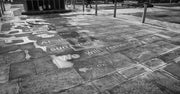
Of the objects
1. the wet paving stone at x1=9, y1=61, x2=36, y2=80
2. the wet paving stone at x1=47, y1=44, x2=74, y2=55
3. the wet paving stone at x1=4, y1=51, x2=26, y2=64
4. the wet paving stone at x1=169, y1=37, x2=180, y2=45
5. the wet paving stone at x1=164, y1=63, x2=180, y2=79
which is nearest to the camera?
the wet paving stone at x1=9, y1=61, x2=36, y2=80

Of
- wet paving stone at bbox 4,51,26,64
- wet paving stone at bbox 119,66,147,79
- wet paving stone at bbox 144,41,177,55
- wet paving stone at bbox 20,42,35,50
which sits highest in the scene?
wet paving stone at bbox 20,42,35,50

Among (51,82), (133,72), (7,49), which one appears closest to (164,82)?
(133,72)

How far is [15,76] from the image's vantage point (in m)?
4.04

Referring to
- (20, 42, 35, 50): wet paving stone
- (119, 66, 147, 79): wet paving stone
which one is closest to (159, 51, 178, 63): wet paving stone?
(119, 66, 147, 79): wet paving stone

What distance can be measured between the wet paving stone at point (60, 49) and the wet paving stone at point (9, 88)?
2.19 m

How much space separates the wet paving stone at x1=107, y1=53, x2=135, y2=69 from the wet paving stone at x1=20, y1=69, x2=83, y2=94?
147 centimetres

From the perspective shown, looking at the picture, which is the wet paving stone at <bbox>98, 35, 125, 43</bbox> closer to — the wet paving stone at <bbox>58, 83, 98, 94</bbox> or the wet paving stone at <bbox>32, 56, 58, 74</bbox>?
the wet paving stone at <bbox>32, 56, 58, 74</bbox>

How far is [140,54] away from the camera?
5.68m

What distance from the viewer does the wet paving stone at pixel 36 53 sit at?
5410 millimetres

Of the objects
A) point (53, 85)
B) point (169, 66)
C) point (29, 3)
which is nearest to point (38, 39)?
point (53, 85)

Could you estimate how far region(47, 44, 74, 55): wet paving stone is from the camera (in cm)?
570

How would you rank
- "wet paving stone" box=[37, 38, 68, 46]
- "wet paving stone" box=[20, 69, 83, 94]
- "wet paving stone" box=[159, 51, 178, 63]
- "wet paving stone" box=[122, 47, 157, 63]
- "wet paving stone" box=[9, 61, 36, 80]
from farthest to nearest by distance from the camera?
"wet paving stone" box=[37, 38, 68, 46]
"wet paving stone" box=[122, 47, 157, 63]
"wet paving stone" box=[159, 51, 178, 63]
"wet paving stone" box=[9, 61, 36, 80]
"wet paving stone" box=[20, 69, 83, 94]

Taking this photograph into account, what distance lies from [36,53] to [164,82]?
181 inches

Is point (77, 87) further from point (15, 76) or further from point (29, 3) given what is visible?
point (29, 3)
